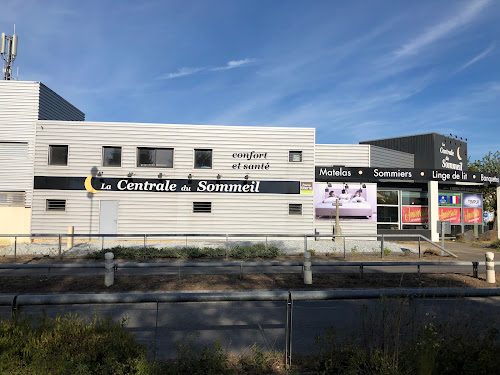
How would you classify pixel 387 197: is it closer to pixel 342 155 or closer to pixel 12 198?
pixel 342 155

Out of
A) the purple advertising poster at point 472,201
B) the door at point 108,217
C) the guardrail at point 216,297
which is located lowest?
the guardrail at point 216,297

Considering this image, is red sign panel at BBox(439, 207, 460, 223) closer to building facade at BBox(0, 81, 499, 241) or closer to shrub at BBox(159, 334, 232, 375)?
building facade at BBox(0, 81, 499, 241)

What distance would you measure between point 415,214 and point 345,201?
5.72 meters

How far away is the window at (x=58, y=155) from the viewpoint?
2248 cm

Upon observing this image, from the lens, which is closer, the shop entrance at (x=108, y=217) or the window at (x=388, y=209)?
the shop entrance at (x=108, y=217)

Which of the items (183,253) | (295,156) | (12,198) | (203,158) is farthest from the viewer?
(295,156)

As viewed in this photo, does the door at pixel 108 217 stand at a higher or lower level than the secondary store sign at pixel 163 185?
lower

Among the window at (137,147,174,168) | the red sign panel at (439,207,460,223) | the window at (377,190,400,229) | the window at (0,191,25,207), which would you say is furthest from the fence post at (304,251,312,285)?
the red sign panel at (439,207,460,223)

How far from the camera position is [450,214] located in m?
27.8

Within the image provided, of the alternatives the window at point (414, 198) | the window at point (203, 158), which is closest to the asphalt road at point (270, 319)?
the window at point (203, 158)

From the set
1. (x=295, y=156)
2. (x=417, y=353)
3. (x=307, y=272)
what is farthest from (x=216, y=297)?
(x=295, y=156)

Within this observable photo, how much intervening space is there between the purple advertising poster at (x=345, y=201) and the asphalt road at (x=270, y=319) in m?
15.8

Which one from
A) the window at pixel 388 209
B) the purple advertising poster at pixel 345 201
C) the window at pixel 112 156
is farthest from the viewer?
the window at pixel 388 209

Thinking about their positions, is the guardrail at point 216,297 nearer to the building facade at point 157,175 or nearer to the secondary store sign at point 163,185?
the building facade at point 157,175
